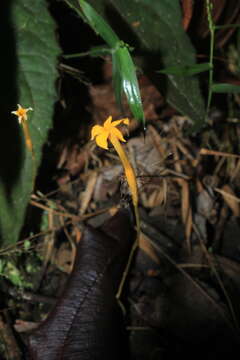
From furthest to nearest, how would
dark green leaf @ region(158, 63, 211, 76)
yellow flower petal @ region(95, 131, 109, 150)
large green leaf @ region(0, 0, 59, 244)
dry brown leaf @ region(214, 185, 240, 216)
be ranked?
dry brown leaf @ region(214, 185, 240, 216)
dark green leaf @ region(158, 63, 211, 76)
large green leaf @ region(0, 0, 59, 244)
yellow flower petal @ region(95, 131, 109, 150)

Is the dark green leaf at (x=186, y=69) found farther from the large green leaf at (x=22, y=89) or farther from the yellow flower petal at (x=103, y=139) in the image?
the yellow flower petal at (x=103, y=139)

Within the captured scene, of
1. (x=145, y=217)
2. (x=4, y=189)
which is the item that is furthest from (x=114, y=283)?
(x=4, y=189)

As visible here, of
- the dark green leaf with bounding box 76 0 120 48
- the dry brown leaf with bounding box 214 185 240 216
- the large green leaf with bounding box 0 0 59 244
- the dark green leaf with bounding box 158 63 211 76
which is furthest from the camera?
the dry brown leaf with bounding box 214 185 240 216

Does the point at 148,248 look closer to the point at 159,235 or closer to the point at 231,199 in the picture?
the point at 159,235

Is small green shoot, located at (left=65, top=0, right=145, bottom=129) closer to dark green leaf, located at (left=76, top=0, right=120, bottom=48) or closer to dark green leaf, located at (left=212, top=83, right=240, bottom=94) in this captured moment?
dark green leaf, located at (left=76, top=0, right=120, bottom=48)

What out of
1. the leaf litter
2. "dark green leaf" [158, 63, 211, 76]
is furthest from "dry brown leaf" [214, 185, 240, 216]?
"dark green leaf" [158, 63, 211, 76]

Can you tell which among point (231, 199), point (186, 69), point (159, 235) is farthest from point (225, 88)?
point (159, 235)

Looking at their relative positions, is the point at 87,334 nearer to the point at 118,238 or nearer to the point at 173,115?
the point at 118,238
